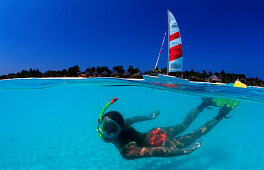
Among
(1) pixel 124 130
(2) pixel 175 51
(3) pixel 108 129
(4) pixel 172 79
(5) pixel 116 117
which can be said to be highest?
(2) pixel 175 51

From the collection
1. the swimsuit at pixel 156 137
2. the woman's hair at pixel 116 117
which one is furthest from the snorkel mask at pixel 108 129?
the swimsuit at pixel 156 137

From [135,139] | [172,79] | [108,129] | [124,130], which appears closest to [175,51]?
[172,79]

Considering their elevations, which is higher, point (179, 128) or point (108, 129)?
point (108, 129)

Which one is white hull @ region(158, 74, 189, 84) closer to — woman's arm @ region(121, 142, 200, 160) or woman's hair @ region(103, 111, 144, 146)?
woman's hair @ region(103, 111, 144, 146)

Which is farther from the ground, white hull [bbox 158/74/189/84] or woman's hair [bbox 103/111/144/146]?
white hull [bbox 158/74/189/84]

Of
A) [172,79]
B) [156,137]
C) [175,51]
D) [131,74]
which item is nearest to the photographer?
[156,137]

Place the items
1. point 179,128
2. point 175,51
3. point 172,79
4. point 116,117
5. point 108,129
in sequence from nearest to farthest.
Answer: point 108,129
point 116,117
point 179,128
point 172,79
point 175,51

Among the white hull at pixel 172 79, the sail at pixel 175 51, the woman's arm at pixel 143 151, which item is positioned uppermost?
the sail at pixel 175 51

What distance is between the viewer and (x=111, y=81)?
39.3ft

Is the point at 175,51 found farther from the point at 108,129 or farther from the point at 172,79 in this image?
the point at 108,129

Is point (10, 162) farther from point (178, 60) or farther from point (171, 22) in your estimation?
point (171, 22)

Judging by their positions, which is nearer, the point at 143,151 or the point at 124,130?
the point at 143,151

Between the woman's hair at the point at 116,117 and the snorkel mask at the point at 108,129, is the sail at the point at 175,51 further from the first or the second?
the snorkel mask at the point at 108,129

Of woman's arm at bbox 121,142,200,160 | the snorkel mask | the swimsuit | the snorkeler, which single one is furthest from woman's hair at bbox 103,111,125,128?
the swimsuit
